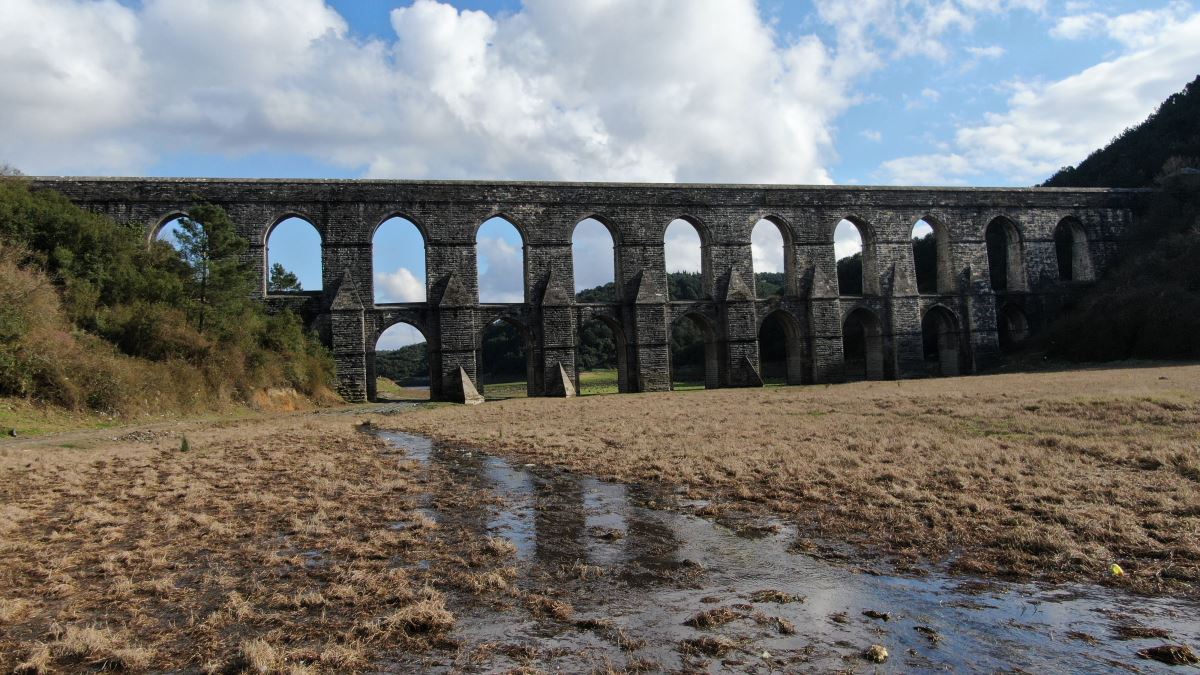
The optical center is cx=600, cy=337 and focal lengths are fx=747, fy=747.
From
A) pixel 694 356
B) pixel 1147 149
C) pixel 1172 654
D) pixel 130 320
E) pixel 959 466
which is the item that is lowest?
Result: pixel 1172 654

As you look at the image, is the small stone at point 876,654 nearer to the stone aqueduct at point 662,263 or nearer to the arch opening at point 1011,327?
the stone aqueduct at point 662,263

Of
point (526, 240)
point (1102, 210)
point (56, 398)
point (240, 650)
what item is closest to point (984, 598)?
point (240, 650)

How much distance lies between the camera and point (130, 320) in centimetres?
2036

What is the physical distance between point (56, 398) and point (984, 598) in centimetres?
1830

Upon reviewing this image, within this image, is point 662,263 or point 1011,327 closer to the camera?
→ point 662,263

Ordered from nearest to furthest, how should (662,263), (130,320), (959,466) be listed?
(959,466)
(130,320)
(662,263)

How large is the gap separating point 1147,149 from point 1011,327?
19.7m

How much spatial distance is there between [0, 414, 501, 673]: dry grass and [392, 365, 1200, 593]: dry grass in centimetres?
306

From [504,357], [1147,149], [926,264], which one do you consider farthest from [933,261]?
[504,357]

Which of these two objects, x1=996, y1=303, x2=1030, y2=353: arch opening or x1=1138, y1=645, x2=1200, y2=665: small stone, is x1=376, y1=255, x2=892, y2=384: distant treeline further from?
x1=1138, y1=645, x2=1200, y2=665: small stone

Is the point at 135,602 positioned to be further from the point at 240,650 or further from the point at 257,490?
the point at 257,490

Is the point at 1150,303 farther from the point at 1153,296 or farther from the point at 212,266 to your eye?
the point at 212,266

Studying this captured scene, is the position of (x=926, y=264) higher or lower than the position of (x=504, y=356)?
higher

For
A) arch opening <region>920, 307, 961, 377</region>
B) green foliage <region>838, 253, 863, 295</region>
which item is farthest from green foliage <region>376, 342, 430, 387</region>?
arch opening <region>920, 307, 961, 377</region>
